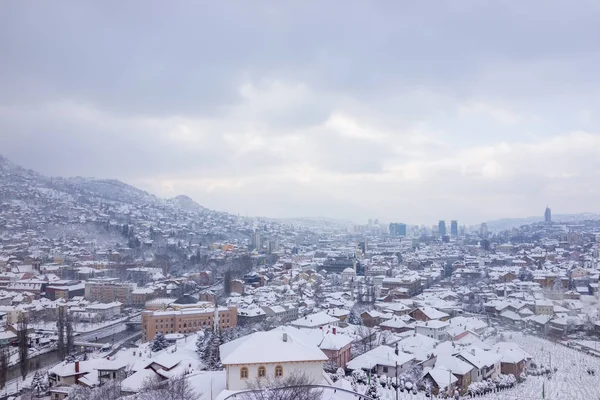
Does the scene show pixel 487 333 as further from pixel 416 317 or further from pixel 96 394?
pixel 96 394

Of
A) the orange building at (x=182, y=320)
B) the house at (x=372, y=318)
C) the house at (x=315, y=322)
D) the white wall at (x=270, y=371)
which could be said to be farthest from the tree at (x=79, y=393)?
the house at (x=372, y=318)

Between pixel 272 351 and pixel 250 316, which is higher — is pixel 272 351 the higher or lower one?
the higher one

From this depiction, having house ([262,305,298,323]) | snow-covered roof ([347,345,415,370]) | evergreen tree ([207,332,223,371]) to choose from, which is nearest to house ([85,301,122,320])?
house ([262,305,298,323])

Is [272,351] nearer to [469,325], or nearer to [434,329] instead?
[434,329]

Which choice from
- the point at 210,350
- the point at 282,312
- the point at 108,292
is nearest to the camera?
the point at 210,350

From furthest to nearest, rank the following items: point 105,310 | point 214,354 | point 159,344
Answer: point 105,310
point 159,344
point 214,354

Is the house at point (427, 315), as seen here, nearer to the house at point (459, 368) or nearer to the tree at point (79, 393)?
the house at point (459, 368)

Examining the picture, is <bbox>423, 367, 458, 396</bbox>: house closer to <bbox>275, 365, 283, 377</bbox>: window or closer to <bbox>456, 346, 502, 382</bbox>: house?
<bbox>456, 346, 502, 382</bbox>: house

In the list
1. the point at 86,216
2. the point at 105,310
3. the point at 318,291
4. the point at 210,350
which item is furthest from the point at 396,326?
the point at 86,216
